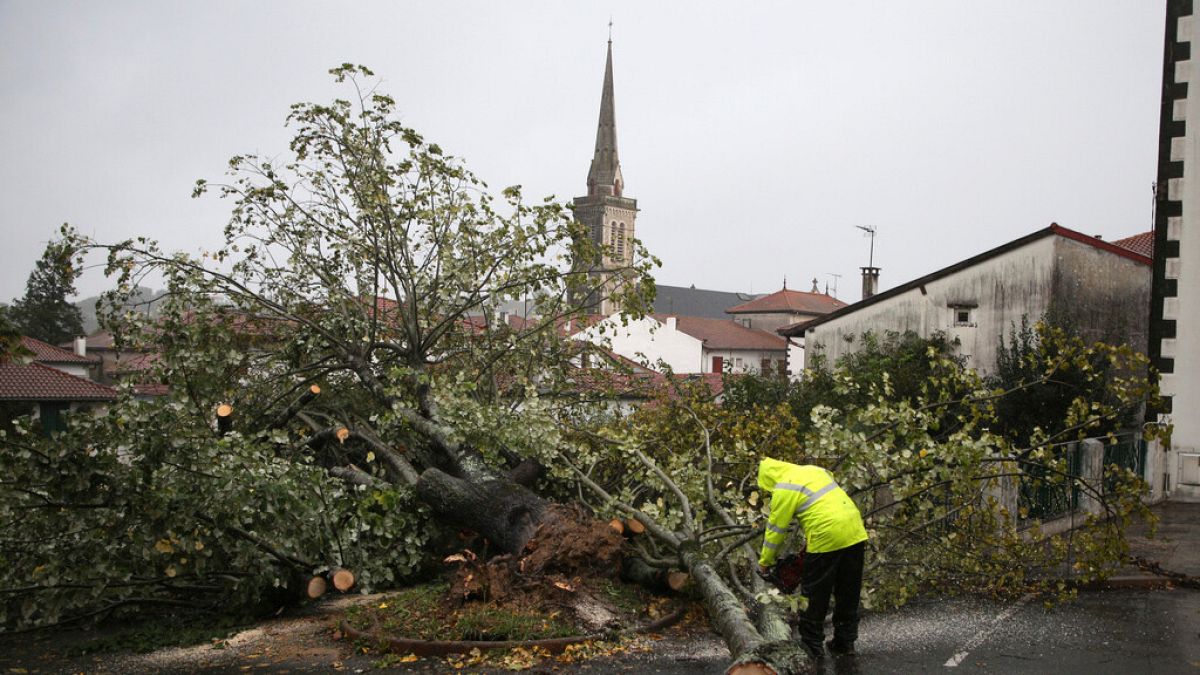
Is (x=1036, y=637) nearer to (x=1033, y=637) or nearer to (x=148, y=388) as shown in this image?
(x=1033, y=637)

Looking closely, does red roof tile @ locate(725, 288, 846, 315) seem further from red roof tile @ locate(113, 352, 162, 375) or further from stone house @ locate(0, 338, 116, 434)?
red roof tile @ locate(113, 352, 162, 375)

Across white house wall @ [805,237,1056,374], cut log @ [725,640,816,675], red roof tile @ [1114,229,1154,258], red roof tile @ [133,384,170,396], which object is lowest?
cut log @ [725,640,816,675]

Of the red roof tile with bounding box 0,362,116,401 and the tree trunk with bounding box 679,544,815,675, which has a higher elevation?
the tree trunk with bounding box 679,544,815,675

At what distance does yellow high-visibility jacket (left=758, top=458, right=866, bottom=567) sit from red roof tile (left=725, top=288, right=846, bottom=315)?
6433 centimetres

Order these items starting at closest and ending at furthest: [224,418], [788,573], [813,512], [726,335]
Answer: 1. [813,512]
2. [788,573]
3. [224,418]
4. [726,335]

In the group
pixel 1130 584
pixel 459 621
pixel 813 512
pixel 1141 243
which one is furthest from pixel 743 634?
pixel 1141 243

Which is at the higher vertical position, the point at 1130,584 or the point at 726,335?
the point at 726,335

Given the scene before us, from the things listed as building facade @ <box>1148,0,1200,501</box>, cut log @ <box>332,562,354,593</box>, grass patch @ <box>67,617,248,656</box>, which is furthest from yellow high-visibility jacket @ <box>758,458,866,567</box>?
building facade @ <box>1148,0,1200,501</box>

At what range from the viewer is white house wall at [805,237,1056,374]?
20391mm

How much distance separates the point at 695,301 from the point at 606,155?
2183 centimetres

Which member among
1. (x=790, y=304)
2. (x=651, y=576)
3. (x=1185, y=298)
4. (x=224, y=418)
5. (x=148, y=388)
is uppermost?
(x=790, y=304)

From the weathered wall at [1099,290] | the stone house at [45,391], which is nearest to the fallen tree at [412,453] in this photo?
the weathered wall at [1099,290]

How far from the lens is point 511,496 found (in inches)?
315

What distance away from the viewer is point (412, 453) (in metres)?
10.0
